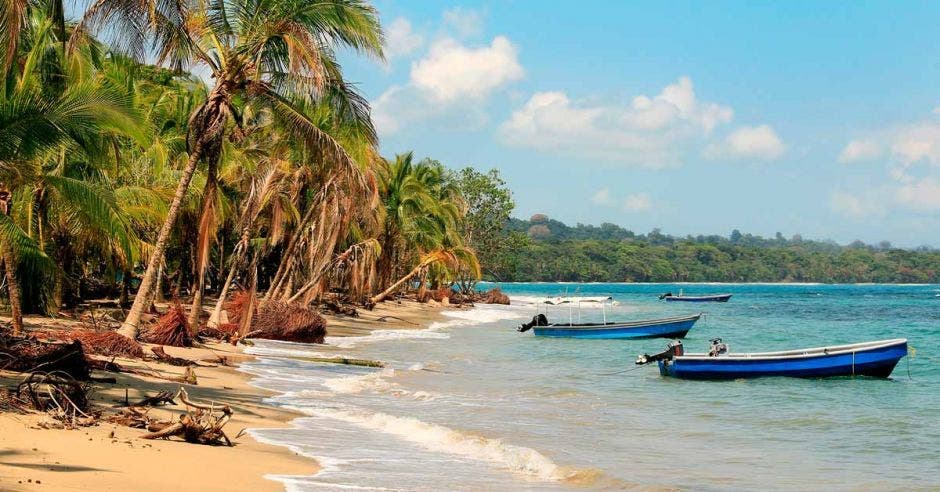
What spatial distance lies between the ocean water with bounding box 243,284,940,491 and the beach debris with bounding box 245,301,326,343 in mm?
803

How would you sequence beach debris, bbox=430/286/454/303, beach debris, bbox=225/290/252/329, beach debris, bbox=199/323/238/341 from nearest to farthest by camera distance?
beach debris, bbox=199/323/238/341
beach debris, bbox=225/290/252/329
beach debris, bbox=430/286/454/303

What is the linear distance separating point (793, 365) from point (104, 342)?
15.9 metres

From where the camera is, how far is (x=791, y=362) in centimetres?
2206

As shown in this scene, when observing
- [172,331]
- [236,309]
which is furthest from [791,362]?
[236,309]

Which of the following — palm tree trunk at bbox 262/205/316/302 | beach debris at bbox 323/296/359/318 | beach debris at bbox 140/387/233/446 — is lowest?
beach debris at bbox 140/387/233/446

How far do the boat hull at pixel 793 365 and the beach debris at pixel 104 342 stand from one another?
12685 mm

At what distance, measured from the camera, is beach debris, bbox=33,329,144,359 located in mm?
14617

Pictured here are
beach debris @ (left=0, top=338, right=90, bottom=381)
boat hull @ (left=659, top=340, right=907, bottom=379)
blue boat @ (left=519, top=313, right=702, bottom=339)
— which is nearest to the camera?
beach debris @ (left=0, top=338, right=90, bottom=381)

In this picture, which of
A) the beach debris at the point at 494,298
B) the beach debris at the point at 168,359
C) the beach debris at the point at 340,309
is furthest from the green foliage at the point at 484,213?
the beach debris at the point at 168,359

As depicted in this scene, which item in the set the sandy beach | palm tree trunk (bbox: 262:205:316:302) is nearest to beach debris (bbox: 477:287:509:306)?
palm tree trunk (bbox: 262:205:316:302)

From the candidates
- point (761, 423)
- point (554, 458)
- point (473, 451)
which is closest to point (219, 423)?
point (473, 451)

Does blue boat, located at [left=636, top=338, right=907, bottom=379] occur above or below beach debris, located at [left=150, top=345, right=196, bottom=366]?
below

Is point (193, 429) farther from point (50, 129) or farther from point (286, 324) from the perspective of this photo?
point (286, 324)

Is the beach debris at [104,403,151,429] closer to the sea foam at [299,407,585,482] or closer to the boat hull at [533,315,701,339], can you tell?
the sea foam at [299,407,585,482]
